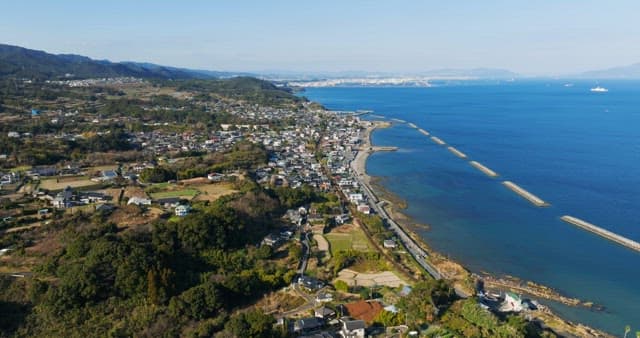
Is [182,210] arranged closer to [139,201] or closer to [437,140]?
[139,201]

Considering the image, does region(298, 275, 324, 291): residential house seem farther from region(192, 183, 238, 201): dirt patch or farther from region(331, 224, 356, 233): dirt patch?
region(192, 183, 238, 201): dirt patch

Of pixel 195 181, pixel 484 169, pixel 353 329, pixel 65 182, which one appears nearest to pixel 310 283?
pixel 353 329

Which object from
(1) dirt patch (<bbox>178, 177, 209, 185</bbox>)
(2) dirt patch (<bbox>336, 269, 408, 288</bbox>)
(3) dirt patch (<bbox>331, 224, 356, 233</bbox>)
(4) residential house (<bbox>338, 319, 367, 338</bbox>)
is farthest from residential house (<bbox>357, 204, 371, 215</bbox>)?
(4) residential house (<bbox>338, 319, 367, 338</bbox>)

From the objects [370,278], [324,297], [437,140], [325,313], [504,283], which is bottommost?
[504,283]

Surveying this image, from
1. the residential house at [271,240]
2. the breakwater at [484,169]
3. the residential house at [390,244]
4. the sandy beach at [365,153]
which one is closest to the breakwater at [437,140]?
the sandy beach at [365,153]

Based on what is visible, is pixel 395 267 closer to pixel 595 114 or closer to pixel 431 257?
pixel 431 257

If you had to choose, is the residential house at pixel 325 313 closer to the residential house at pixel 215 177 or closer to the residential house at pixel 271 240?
the residential house at pixel 271 240
